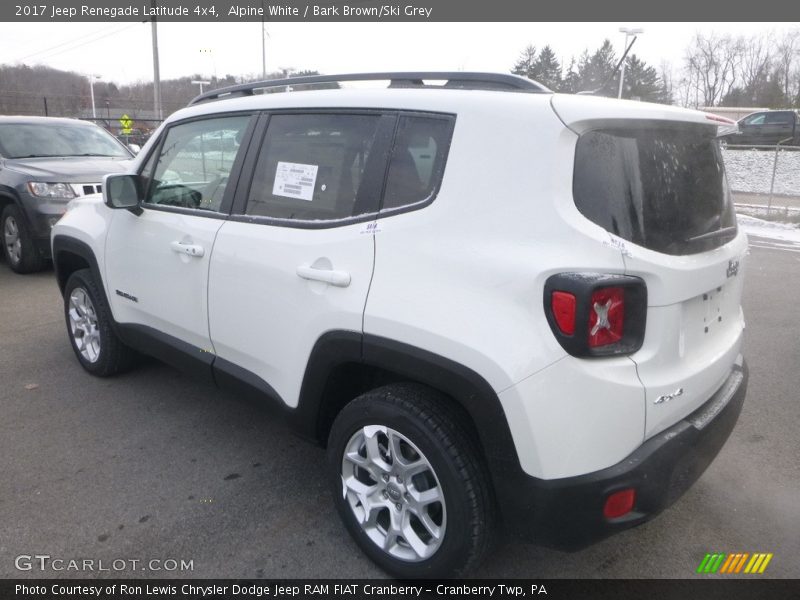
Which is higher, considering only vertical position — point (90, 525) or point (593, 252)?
point (593, 252)

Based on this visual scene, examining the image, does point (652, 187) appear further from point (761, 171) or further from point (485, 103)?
point (761, 171)

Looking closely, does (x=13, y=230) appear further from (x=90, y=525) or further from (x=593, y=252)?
(x=593, y=252)

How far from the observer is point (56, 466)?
332 centimetres

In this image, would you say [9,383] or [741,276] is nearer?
[741,276]

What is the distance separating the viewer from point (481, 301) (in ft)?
6.79

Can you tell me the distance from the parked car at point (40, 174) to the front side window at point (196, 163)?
433 centimetres

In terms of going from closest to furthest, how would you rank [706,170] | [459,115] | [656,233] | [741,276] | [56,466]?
[656,233], [459,115], [706,170], [741,276], [56,466]

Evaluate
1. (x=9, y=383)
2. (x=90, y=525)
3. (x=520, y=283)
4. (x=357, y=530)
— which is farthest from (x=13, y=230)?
(x=520, y=283)

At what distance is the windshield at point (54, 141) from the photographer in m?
8.20

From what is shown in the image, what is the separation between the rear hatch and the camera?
81.0 inches

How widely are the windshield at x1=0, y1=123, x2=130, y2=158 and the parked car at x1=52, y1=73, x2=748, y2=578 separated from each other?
6604 mm

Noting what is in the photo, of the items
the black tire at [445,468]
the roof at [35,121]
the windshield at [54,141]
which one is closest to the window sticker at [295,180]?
the black tire at [445,468]

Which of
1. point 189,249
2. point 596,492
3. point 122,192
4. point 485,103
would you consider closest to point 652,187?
point 485,103

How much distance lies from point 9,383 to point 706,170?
14.9 feet
